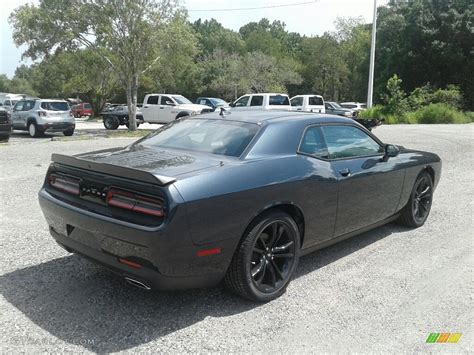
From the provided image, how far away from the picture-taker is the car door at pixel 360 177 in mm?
4188

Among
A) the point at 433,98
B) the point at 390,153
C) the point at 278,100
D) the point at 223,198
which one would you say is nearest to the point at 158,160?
the point at 223,198

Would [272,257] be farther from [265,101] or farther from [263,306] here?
[265,101]

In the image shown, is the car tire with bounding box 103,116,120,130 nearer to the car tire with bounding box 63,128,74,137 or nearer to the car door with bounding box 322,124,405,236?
the car tire with bounding box 63,128,74,137

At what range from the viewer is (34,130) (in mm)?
17938

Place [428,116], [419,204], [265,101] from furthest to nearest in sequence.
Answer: [428,116] < [265,101] < [419,204]

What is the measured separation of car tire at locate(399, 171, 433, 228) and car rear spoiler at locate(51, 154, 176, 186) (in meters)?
3.58

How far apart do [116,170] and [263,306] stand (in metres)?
1.55

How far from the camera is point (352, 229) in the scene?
14.4 feet

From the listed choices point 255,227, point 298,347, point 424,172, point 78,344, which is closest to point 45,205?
point 78,344

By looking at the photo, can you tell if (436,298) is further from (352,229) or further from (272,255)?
(272,255)

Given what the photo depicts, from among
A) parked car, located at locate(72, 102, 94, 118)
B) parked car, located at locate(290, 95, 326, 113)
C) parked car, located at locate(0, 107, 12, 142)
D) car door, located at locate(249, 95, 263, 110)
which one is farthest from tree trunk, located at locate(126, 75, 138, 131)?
parked car, located at locate(72, 102, 94, 118)

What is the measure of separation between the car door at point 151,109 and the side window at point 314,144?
794 inches

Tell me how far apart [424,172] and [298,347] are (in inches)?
142

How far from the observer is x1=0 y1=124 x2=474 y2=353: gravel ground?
9.62ft
